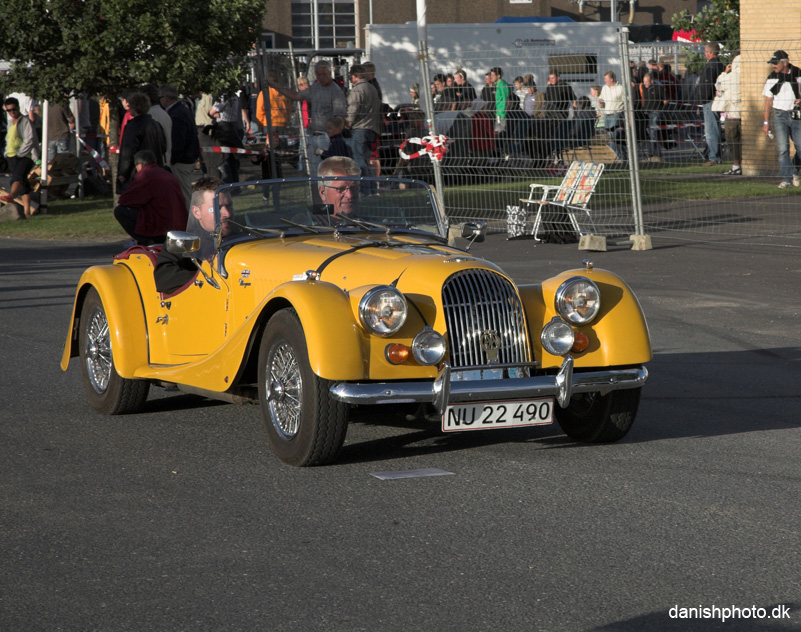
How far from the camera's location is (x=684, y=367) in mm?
8617

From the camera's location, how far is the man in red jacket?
10148mm

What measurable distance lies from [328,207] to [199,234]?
798mm

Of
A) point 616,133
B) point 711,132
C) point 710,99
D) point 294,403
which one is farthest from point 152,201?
point 711,132

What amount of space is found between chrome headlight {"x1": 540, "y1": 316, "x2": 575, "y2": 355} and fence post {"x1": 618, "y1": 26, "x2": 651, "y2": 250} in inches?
359

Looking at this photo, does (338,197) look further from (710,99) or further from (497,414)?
(710,99)

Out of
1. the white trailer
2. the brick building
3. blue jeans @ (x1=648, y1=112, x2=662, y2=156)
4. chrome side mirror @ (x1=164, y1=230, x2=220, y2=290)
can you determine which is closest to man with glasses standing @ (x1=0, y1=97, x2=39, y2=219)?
the white trailer

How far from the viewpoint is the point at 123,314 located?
727 centimetres

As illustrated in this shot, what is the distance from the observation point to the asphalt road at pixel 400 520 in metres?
3.96

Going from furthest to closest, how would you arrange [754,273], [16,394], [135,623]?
[754,273] → [16,394] → [135,623]

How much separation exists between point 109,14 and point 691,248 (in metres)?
9.20

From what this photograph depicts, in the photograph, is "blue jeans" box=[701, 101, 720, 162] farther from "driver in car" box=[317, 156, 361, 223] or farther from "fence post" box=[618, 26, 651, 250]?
"driver in car" box=[317, 156, 361, 223]

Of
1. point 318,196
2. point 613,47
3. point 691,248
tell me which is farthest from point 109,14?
point 613,47

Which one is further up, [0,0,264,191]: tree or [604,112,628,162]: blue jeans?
[0,0,264,191]: tree

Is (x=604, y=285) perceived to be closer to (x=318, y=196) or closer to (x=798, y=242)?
(x=318, y=196)
